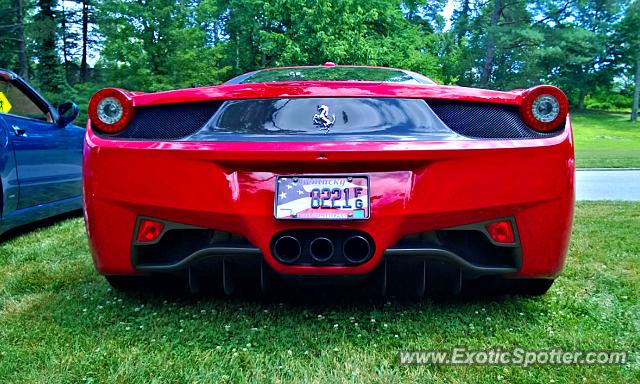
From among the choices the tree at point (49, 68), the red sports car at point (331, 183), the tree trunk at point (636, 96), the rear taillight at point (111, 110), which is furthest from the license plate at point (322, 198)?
the tree trunk at point (636, 96)

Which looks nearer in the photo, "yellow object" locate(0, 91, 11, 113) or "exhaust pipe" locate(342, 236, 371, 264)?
"exhaust pipe" locate(342, 236, 371, 264)

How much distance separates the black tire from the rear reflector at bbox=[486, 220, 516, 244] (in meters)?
0.41

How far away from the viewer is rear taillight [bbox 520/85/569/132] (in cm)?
197

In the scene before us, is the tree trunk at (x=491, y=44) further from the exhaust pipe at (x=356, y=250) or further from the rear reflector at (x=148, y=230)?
the rear reflector at (x=148, y=230)

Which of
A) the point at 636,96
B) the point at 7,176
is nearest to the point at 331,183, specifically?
the point at 7,176

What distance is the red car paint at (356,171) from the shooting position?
71.5 inches

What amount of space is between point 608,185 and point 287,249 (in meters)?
7.29

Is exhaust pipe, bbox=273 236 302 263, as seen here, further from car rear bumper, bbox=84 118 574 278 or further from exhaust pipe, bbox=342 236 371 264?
exhaust pipe, bbox=342 236 371 264

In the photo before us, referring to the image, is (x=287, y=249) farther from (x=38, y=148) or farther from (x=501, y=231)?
(x=38, y=148)

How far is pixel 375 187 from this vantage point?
181 cm

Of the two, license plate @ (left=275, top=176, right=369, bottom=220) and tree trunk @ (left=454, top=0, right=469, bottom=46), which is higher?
tree trunk @ (left=454, top=0, right=469, bottom=46)

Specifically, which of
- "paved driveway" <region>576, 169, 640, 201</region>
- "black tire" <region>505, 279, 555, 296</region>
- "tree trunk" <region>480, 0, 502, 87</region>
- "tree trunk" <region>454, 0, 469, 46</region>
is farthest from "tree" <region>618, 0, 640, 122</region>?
"black tire" <region>505, 279, 555, 296</region>

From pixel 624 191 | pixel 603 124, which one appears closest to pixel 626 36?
pixel 603 124

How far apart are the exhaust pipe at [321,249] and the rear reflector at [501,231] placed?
62cm
